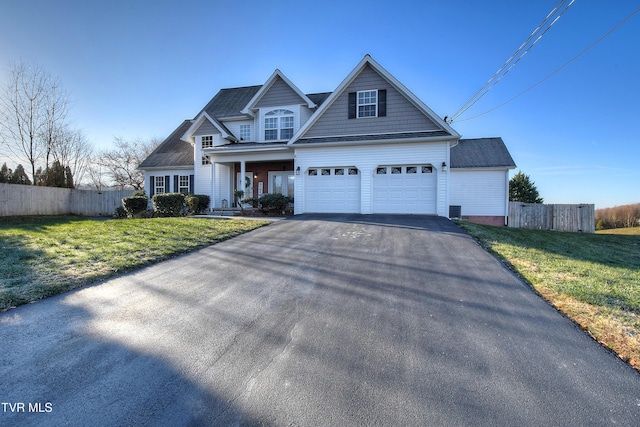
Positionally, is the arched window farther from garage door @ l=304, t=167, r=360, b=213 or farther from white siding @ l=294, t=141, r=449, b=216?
garage door @ l=304, t=167, r=360, b=213

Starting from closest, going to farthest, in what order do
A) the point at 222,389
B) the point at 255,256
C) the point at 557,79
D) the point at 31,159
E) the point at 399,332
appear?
the point at 222,389
the point at 399,332
the point at 255,256
the point at 557,79
the point at 31,159

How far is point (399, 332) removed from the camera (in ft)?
10.8

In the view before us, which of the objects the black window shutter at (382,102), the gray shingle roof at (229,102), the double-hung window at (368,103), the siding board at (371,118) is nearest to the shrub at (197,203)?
the gray shingle roof at (229,102)

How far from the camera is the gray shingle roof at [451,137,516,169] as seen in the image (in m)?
17.1

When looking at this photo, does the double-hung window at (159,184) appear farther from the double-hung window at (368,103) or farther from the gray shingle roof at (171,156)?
the double-hung window at (368,103)

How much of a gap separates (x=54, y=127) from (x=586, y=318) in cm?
3184

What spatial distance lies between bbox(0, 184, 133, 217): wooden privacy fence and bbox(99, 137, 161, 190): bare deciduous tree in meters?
12.1

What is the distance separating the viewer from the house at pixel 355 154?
13727 millimetres

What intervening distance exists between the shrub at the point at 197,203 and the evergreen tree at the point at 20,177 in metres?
14.0

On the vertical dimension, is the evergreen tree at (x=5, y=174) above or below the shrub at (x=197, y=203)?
above

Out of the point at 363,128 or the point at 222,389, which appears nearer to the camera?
the point at 222,389

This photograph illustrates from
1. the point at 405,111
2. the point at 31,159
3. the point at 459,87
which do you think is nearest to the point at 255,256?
the point at 405,111

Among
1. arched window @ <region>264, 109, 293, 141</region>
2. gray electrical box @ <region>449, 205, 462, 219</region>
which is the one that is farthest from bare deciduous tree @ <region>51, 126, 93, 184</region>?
gray electrical box @ <region>449, 205, 462, 219</region>

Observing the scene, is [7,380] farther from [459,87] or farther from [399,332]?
[459,87]
